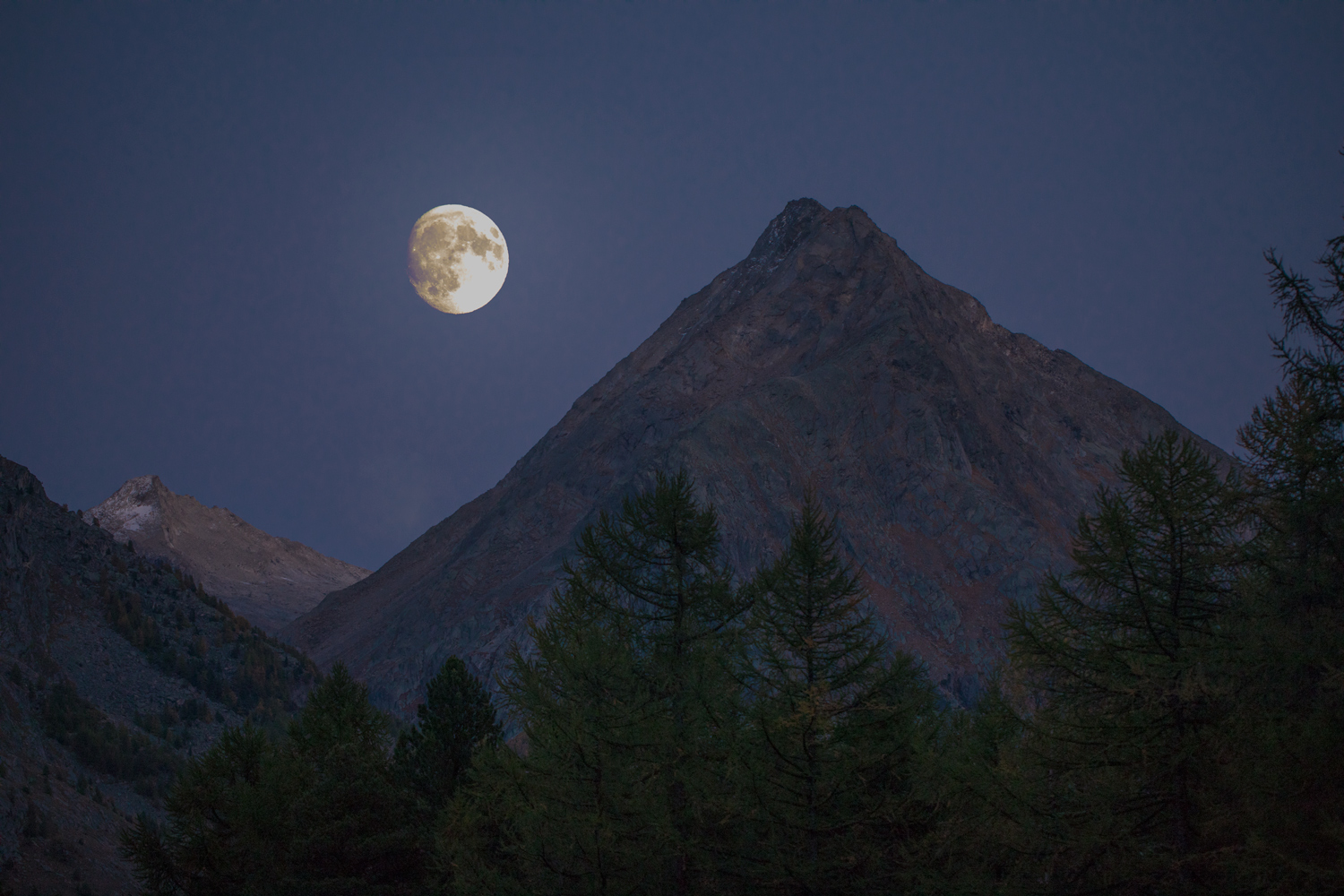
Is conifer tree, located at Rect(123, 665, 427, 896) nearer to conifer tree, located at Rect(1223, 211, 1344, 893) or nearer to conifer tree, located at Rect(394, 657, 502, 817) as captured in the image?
conifer tree, located at Rect(394, 657, 502, 817)

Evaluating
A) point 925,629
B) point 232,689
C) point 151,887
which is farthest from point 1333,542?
point 925,629

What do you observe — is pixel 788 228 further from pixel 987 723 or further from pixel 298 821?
pixel 298 821

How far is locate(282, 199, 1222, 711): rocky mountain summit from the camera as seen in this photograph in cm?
10212

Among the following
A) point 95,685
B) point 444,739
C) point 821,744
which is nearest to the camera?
point 821,744

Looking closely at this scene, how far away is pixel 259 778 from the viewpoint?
79.7ft

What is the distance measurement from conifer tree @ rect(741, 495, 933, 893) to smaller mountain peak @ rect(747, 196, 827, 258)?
143518 millimetres

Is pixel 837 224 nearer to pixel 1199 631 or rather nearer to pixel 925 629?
pixel 925 629

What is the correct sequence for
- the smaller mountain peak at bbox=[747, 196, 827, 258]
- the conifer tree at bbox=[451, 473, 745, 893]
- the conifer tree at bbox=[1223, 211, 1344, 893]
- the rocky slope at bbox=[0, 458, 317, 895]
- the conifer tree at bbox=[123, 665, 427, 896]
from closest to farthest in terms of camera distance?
1. the conifer tree at bbox=[1223, 211, 1344, 893]
2. the conifer tree at bbox=[451, 473, 745, 893]
3. the conifer tree at bbox=[123, 665, 427, 896]
4. the rocky slope at bbox=[0, 458, 317, 895]
5. the smaller mountain peak at bbox=[747, 196, 827, 258]

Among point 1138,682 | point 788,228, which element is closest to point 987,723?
point 1138,682

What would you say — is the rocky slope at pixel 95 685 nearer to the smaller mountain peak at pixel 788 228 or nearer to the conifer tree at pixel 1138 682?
the conifer tree at pixel 1138 682

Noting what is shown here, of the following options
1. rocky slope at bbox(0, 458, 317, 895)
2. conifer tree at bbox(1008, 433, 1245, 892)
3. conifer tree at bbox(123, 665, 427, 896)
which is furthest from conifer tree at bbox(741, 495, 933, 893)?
rocky slope at bbox(0, 458, 317, 895)

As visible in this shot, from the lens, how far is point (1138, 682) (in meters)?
11.5

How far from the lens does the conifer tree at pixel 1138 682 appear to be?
11461mm

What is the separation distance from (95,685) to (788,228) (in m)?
132
